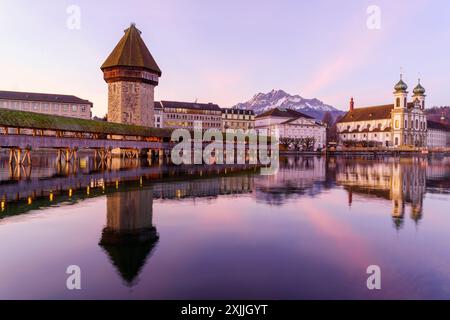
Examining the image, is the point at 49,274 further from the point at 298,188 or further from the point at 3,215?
the point at 298,188

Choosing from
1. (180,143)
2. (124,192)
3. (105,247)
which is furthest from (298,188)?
(180,143)

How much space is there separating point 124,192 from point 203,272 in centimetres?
1086

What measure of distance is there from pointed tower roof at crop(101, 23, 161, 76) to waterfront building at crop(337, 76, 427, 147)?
75.3m

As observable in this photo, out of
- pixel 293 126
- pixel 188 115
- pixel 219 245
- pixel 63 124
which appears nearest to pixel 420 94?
pixel 293 126

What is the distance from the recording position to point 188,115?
364 feet

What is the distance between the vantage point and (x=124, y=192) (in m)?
16.9

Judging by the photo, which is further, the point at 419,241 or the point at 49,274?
the point at 419,241

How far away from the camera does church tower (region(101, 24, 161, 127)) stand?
2314 inches

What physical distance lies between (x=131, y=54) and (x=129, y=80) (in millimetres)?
4466

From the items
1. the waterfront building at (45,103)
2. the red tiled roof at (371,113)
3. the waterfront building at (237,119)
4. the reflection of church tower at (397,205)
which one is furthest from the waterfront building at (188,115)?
the reflection of church tower at (397,205)

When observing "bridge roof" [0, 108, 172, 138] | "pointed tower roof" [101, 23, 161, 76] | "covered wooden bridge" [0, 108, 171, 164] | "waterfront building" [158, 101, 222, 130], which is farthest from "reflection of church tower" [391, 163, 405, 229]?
"waterfront building" [158, 101, 222, 130]

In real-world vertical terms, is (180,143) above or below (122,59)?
below

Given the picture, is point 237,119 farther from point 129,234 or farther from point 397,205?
point 129,234
